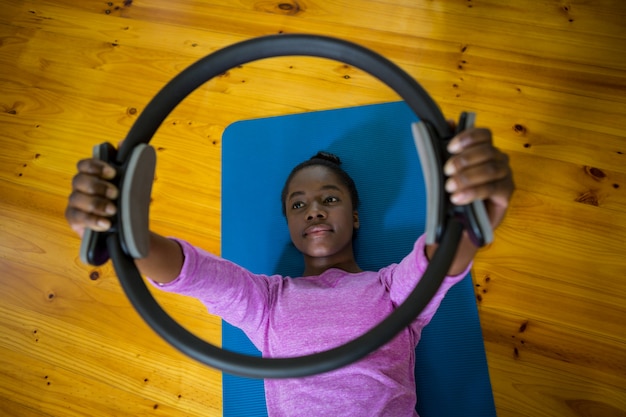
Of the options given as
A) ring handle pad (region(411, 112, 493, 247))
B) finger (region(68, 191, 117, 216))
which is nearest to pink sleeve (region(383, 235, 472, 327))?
ring handle pad (region(411, 112, 493, 247))

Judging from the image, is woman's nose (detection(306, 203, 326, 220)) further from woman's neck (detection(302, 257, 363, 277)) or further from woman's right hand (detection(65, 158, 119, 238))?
woman's right hand (detection(65, 158, 119, 238))

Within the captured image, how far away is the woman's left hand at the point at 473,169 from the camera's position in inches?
27.0

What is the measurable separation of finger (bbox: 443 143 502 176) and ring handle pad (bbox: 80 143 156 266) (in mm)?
475

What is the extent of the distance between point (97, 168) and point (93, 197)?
0.05m

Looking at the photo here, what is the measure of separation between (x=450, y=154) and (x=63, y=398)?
1.27m

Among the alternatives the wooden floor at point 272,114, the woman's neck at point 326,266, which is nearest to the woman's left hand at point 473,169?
the woman's neck at point 326,266

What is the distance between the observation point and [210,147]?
1.56m

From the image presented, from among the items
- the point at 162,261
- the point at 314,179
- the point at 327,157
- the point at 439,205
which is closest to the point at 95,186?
the point at 162,261

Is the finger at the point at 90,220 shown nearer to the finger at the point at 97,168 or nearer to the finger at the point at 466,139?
the finger at the point at 97,168

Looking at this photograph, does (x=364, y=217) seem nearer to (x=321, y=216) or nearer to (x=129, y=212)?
(x=321, y=216)

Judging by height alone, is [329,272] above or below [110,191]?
below

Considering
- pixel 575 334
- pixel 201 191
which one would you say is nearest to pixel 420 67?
pixel 201 191

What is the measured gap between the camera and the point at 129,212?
0.71m

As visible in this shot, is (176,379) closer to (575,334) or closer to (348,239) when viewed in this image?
(348,239)
